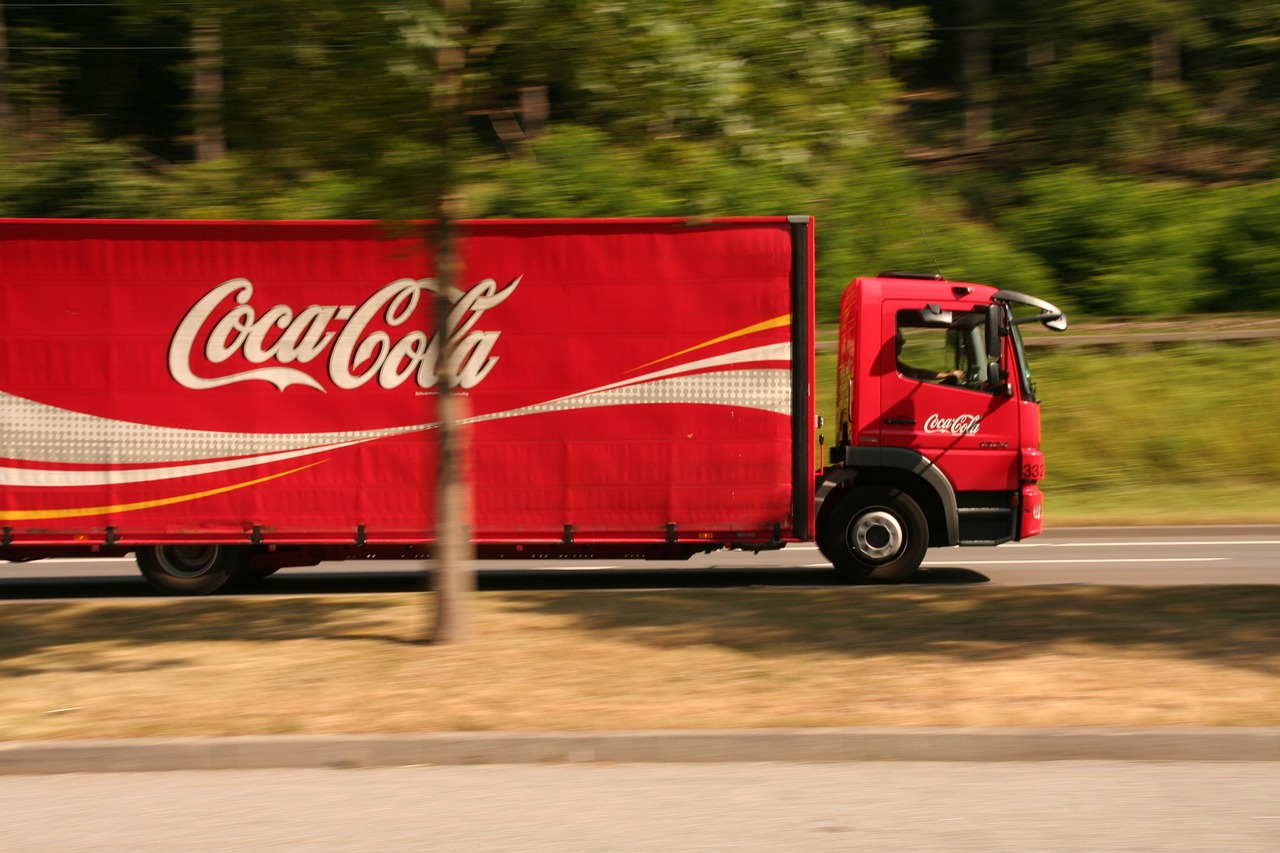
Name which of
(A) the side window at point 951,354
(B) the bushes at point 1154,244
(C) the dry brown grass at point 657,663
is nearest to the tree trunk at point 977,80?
(B) the bushes at point 1154,244

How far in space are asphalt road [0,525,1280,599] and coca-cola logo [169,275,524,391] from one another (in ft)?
7.62

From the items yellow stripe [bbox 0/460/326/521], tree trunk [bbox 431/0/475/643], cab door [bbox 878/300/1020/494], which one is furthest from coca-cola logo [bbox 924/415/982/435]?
yellow stripe [bbox 0/460/326/521]

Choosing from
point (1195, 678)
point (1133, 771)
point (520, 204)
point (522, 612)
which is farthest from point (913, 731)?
point (520, 204)

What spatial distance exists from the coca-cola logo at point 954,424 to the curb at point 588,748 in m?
5.88

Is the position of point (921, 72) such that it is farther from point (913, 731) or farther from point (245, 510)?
point (913, 731)

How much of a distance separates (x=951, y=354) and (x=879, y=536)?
1.77 meters

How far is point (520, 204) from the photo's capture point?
23.5 m

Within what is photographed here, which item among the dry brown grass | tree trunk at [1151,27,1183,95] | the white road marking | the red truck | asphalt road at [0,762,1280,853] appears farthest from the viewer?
tree trunk at [1151,27,1183,95]

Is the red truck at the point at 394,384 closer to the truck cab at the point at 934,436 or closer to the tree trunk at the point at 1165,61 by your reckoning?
the truck cab at the point at 934,436

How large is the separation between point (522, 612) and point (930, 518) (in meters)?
4.29

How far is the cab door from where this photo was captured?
11.9m

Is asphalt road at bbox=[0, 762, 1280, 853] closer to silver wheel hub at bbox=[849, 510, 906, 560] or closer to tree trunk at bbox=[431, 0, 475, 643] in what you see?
tree trunk at bbox=[431, 0, 475, 643]

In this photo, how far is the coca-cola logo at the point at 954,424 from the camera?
469 inches

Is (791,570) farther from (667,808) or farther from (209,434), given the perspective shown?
(667,808)
